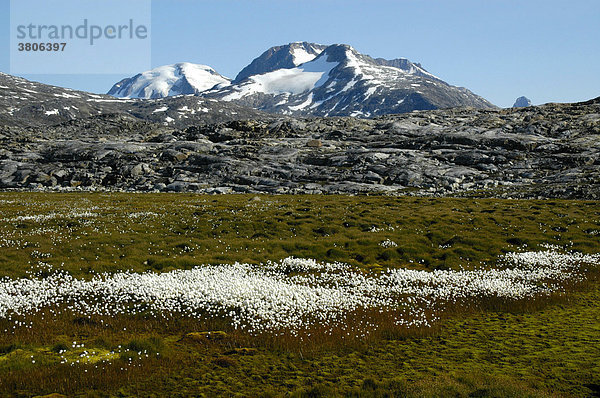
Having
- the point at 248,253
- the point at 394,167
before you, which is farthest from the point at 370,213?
the point at 394,167

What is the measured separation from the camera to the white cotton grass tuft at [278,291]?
1531 centimetres

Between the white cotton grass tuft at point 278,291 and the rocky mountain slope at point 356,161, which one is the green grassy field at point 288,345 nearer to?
the white cotton grass tuft at point 278,291

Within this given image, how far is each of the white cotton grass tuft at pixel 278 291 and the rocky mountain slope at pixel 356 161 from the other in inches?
1828

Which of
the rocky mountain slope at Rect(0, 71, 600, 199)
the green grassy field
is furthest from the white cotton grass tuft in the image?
the rocky mountain slope at Rect(0, 71, 600, 199)

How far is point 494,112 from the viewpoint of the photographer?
445 ft

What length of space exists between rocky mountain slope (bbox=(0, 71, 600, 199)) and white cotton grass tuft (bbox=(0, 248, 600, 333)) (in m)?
46.4

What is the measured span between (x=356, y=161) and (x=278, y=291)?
73.0 metres

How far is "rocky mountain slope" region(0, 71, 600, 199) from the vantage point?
236ft

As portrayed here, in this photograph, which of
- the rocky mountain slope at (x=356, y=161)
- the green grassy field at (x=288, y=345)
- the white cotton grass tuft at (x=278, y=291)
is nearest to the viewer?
the green grassy field at (x=288, y=345)

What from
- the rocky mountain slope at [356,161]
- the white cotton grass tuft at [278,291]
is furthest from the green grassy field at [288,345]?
the rocky mountain slope at [356,161]

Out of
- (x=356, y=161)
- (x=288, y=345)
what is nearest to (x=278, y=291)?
(x=288, y=345)

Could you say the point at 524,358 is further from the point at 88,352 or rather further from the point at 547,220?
the point at 547,220

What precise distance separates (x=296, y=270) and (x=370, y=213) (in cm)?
2038

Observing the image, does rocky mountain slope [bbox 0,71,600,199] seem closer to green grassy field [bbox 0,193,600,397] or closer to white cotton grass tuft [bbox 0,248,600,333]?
green grassy field [bbox 0,193,600,397]
